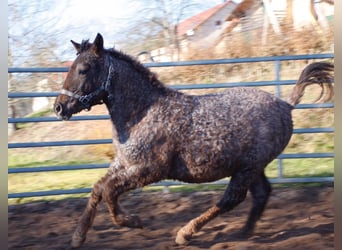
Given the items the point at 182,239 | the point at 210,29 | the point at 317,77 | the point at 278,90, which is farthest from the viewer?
the point at 210,29

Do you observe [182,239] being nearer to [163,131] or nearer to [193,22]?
[163,131]

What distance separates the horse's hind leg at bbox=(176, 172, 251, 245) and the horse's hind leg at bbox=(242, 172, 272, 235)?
12.4 inches

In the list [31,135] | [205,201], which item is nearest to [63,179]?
[31,135]

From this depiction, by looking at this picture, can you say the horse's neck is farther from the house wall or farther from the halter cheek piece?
the house wall

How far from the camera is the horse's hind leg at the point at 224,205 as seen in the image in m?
4.41

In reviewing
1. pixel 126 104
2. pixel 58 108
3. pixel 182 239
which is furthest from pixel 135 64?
pixel 182 239

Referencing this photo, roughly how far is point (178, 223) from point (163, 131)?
1.31 meters

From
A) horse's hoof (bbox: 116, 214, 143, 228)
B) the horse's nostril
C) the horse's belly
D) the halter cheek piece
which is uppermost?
the halter cheek piece

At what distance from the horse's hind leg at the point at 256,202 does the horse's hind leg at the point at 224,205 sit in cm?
32

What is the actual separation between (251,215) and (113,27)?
346 centimetres

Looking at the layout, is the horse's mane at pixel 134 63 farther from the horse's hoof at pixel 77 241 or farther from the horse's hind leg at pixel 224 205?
the horse's hoof at pixel 77 241

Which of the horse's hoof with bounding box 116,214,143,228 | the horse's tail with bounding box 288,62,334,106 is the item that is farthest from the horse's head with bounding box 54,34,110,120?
the horse's tail with bounding box 288,62,334,106

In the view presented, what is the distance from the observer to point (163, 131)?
433 cm

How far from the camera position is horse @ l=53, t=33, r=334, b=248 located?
14.1 ft
